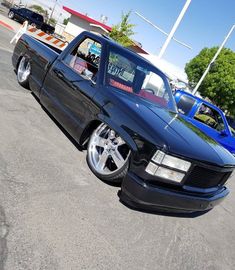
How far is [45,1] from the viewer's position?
94.5 m

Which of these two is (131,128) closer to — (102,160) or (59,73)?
(102,160)

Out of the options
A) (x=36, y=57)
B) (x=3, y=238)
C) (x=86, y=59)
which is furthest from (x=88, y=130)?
(x=36, y=57)

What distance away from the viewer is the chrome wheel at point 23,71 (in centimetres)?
658

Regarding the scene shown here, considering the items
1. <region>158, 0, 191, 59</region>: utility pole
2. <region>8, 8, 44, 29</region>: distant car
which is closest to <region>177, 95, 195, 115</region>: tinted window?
<region>158, 0, 191, 59</region>: utility pole

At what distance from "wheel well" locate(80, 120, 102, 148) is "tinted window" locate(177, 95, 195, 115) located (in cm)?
594

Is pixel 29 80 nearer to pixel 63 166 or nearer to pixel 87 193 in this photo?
pixel 63 166

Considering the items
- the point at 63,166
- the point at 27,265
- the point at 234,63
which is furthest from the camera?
the point at 234,63

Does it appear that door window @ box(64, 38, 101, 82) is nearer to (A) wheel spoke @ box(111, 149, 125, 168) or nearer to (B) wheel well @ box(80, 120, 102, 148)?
(B) wheel well @ box(80, 120, 102, 148)

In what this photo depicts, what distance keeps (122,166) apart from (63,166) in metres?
0.85

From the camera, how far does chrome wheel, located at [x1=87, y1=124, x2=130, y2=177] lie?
12.2 feet

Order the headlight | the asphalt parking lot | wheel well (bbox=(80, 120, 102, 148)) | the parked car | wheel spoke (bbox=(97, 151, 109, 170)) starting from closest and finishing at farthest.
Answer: the asphalt parking lot → the headlight → wheel spoke (bbox=(97, 151, 109, 170)) → wheel well (bbox=(80, 120, 102, 148)) → the parked car

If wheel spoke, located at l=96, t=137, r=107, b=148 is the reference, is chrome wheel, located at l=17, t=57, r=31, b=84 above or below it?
below

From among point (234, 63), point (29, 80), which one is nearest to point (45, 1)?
point (234, 63)

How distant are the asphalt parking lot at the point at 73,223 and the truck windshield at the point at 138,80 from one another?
3.86 ft
